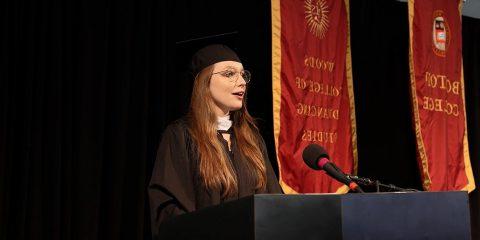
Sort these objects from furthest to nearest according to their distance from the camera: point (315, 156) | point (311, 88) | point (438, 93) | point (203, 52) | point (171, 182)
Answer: point (438, 93), point (311, 88), point (203, 52), point (171, 182), point (315, 156)

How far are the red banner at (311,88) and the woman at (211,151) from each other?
133 cm

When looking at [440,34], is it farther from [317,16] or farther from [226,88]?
[226,88]

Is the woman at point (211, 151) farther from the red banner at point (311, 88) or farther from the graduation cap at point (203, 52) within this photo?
the red banner at point (311, 88)

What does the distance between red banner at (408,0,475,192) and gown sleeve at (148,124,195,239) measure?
9.81 feet

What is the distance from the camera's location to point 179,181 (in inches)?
95.3

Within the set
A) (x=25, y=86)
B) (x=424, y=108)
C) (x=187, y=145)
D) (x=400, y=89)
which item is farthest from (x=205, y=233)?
(x=400, y=89)

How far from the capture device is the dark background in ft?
10.9

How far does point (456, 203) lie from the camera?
1.74 metres

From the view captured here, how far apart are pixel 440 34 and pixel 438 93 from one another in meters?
0.50

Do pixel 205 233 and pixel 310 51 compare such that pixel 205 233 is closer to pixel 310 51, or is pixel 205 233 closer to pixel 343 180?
pixel 343 180

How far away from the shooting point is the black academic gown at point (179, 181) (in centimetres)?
236

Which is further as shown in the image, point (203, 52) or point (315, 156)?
point (203, 52)

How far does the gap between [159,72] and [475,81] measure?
3870 millimetres

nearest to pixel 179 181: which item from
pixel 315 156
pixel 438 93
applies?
pixel 315 156
